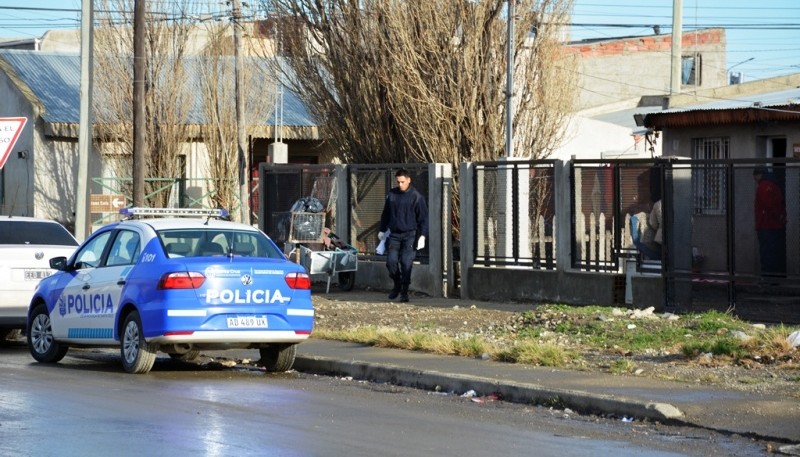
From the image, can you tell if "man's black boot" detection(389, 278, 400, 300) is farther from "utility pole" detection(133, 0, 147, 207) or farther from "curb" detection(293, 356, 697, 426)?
"curb" detection(293, 356, 697, 426)

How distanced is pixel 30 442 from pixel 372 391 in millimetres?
3861

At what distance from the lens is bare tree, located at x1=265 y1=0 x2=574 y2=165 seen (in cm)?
2230

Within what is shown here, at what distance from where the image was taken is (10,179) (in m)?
38.6

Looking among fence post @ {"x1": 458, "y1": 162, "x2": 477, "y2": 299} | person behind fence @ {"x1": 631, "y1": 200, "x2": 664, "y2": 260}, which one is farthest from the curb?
fence post @ {"x1": 458, "y1": 162, "x2": 477, "y2": 299}

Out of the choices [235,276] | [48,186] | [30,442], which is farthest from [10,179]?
[30,442]

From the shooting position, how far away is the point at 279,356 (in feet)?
42.4

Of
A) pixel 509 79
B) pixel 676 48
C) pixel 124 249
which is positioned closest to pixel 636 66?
pixel 676 48

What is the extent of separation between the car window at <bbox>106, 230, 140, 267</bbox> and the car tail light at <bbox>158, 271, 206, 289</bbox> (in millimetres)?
797

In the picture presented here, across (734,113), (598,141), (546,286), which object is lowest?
(546,286)

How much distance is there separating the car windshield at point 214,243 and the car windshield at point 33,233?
3.97 meters

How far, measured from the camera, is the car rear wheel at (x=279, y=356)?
12891 mm

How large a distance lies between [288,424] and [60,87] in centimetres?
3148

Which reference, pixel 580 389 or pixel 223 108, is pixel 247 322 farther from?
pixel 223 108

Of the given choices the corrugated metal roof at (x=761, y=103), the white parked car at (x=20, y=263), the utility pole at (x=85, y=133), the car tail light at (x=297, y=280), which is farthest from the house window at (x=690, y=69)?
the car tail light at (x=297, y=280)
